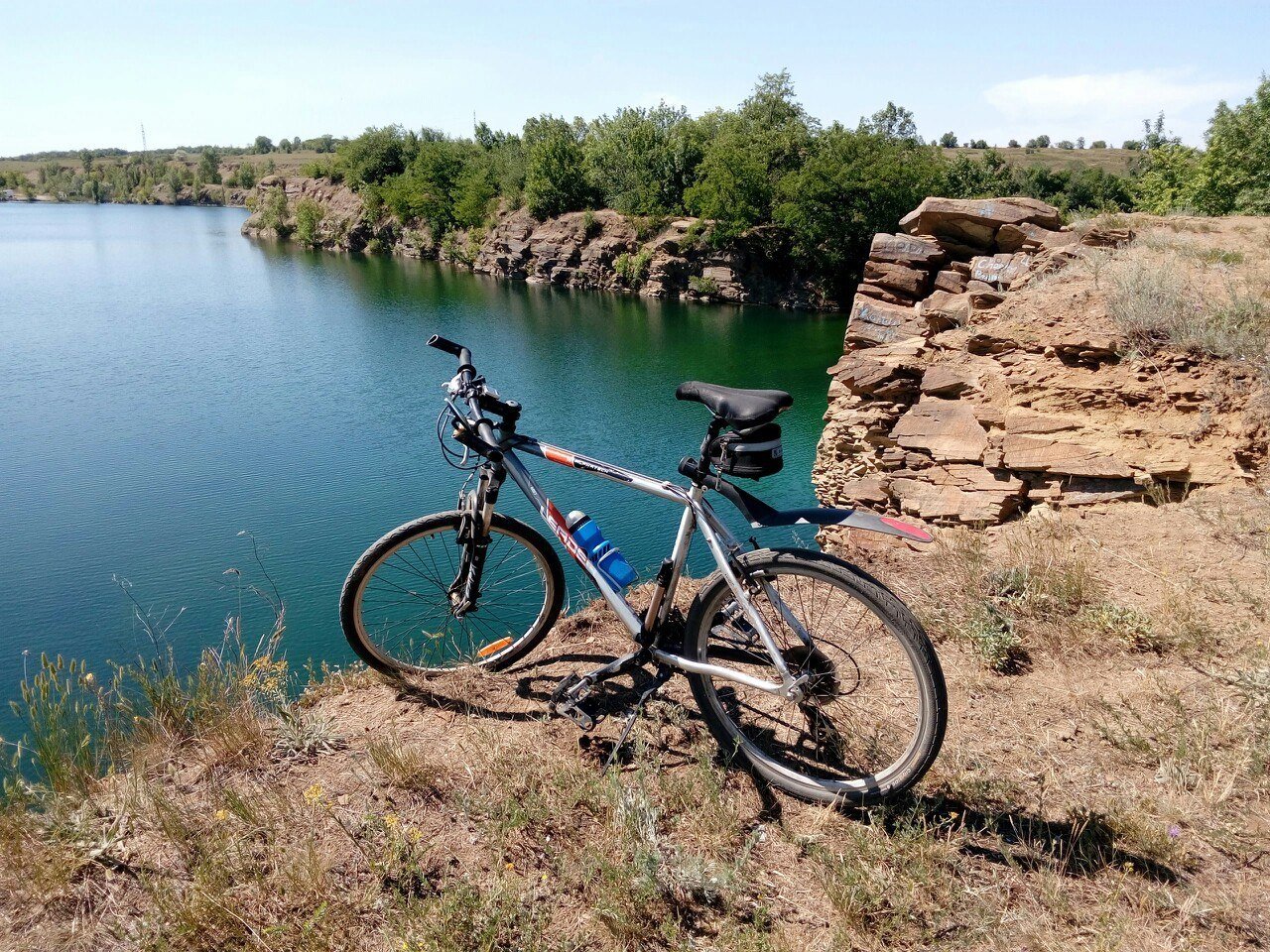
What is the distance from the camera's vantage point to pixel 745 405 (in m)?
2.70

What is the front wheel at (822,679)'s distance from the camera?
2590mm

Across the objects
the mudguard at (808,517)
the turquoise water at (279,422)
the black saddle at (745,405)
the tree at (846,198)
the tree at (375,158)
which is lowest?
the turquoise water at (279,422)

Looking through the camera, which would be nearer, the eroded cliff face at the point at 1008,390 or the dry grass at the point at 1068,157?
the eroded cliff face at the point at 1008,390

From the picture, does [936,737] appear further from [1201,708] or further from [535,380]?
[535,380]

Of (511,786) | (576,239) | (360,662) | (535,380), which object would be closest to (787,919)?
(511,786)

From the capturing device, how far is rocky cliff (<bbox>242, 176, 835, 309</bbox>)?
41.1m

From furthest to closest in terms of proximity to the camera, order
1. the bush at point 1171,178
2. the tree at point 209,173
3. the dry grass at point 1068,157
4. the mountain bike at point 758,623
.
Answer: the tree at point 209,173, the dry grass at point 1068,157, the bush at point 1171,178, the mountain bike at point 758,623

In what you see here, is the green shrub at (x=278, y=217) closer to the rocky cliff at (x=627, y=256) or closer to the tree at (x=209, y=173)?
the rocky cliff at (x=627, y=256)

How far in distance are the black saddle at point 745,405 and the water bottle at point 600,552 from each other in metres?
0.67

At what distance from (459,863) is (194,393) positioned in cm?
2087

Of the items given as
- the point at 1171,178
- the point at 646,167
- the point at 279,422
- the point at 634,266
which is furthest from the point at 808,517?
the point at 646,167

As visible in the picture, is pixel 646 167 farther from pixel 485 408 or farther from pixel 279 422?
pixel 485 408

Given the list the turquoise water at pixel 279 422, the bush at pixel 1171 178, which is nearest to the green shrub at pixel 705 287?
the turquoise water at pixel 279 422

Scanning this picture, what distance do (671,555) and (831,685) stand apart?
2.40ft
